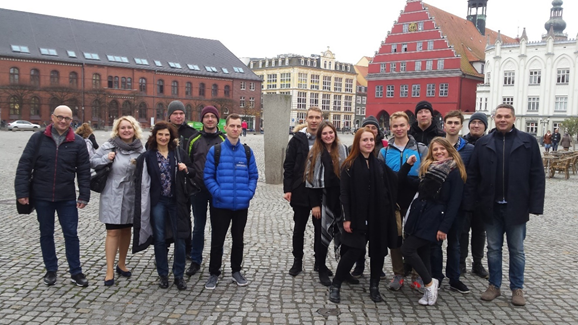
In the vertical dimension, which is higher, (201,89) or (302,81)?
(302,81)

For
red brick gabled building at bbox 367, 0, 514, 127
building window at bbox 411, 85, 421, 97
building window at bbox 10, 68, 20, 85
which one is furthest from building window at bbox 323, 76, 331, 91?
building window at bbox 10, 68, 20, 85

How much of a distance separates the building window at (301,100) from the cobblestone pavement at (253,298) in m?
82.1

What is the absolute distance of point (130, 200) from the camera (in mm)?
5039

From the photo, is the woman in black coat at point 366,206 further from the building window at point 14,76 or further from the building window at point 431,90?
the building window at point 14,76

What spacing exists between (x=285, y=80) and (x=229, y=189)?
85.3 m

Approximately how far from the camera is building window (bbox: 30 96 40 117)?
5625cm

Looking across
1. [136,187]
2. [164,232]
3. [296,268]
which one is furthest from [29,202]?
[296,268]

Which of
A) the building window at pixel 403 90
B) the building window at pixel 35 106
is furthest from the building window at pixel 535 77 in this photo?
the building window at pixel 35 106

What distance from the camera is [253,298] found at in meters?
4.80

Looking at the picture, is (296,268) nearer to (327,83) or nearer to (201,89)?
(201,89)

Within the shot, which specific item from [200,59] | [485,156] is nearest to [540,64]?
[200,59]

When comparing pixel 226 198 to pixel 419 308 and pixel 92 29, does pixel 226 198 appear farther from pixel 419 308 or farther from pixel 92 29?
pixel 92 29

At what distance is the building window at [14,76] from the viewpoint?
Answer: 54.6 meters

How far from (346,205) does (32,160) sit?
10.4 ft
